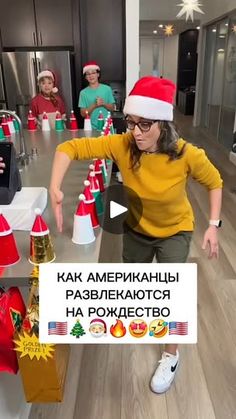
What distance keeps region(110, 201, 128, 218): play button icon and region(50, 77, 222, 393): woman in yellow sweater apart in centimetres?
12

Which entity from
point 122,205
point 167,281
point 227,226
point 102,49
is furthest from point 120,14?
point 167,281

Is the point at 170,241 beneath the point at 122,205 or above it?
beneath

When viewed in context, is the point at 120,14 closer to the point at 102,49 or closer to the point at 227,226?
the point at 102,49

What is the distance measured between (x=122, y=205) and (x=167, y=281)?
78 centimetres

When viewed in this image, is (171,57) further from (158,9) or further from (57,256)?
(57,256)

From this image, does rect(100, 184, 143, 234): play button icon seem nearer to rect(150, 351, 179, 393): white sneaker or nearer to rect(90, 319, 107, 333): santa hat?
rect(90, 319, 107, 333): santa hat

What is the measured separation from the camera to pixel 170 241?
1521mm

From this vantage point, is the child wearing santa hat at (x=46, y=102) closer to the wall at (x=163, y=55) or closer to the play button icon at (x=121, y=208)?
the play button icon at (x=121, y=208)

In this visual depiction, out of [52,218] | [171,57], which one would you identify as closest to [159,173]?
[52,218]

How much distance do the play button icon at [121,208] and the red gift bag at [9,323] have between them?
1.71 feet

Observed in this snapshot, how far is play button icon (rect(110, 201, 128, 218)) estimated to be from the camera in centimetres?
157

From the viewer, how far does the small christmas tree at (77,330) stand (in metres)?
0.90

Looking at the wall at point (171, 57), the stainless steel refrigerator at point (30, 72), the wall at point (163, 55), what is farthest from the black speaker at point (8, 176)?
the wall at point (163, 55)

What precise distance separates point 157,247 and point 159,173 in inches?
14.9
